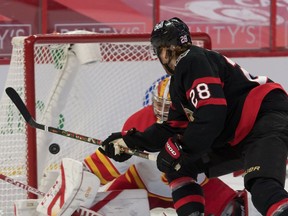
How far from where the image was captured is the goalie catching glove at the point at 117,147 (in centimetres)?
345

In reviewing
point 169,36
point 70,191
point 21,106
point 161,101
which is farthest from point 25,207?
point 169,36

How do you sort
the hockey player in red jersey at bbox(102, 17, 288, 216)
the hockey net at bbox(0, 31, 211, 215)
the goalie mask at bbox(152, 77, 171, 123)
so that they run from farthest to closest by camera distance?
the hockey net at bbox(0, 31, 211, 215)
the goalie mask at bbox(152, 77, 171, 123)
the hockey player in red jersey at bbox(102, 17, 288, 216)

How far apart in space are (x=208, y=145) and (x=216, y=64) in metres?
0.28

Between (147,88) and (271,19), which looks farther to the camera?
(271,19)

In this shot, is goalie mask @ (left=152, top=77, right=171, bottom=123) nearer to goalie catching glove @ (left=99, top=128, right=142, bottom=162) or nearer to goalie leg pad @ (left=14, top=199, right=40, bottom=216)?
goalie catching glove @ (left=99, top=128, right=142, bottom=162)

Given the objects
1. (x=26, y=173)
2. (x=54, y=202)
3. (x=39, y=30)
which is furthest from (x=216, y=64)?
(x=39, y=30)

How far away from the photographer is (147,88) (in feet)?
13.7

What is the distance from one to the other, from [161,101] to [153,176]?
11.2 inches

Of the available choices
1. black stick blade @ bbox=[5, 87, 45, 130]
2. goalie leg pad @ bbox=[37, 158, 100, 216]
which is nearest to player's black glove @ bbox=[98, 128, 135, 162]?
goalie leg pad @ bbox=[37, 158, 100, 216]

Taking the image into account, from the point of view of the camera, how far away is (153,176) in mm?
3678

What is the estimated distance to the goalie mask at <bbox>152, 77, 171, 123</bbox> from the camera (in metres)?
3.63

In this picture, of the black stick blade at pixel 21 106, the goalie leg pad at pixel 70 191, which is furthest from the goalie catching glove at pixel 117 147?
the black stick blade at pixel 21 106

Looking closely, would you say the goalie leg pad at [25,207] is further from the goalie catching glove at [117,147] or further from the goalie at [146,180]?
the goalie catching glove at [117,147]

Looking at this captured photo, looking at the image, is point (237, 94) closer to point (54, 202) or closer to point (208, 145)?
point (208, 145)
